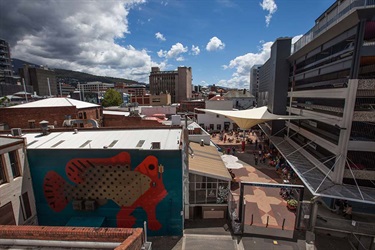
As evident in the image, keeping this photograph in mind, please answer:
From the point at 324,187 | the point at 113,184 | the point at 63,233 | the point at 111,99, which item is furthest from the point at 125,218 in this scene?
the point at 111,99

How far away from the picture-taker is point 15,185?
31.4 feet

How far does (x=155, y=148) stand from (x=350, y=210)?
1374 centimetres

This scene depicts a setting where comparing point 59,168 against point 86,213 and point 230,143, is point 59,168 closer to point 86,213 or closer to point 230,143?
point 86,213

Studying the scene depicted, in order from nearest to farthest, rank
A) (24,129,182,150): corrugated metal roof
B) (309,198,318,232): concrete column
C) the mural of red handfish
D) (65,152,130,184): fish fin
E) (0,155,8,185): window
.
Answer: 1. (0,155,8,185): window
2. (65,152,130,184): fish fin
3. the mural of red handfish
4. (24,129,182,150): corrugated metal roof
5. (309,198,318,232): concrete column

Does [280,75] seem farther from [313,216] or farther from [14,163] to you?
[14,163]

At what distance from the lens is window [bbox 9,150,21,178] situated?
956cm

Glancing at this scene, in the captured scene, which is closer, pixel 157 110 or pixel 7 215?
pixel 7 215

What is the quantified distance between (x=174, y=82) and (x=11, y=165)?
8399 cm

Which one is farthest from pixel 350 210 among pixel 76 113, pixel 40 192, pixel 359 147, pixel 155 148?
pixel 76 113

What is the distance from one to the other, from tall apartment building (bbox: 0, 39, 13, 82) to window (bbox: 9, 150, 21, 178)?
3097 inches

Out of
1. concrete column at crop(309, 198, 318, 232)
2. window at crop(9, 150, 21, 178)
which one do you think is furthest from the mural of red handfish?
concrete column at crop(309, 198, 318, 232)

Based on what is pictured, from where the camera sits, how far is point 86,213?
35.8 ft

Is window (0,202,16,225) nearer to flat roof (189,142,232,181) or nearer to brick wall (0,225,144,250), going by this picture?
brick wall (0,225,144,250)

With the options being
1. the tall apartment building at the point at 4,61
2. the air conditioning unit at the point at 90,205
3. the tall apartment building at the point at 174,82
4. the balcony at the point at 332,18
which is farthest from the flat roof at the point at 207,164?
the tall apartment building at the point at 4,61
